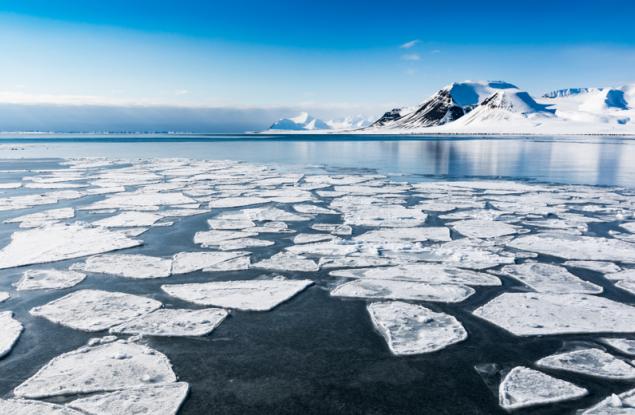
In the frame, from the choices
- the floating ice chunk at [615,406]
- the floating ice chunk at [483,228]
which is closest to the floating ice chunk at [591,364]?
the floating ice chunk at [615,406]

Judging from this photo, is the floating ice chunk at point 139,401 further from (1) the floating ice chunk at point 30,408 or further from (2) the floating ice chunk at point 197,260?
(2) the floating ice chunk at point 197,260

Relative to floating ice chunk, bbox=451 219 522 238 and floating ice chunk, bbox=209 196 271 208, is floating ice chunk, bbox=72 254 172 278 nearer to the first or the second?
floating ice chunk, bbox=209 196 271 208

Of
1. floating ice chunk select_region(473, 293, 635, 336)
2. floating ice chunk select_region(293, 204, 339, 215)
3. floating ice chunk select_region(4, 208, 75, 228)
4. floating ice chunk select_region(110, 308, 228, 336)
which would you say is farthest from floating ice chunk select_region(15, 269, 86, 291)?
floating ice chunk select_region(293, 204, 339, 215)

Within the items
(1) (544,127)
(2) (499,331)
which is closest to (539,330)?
(2) (499,331)

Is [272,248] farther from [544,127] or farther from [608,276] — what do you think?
[544,127]

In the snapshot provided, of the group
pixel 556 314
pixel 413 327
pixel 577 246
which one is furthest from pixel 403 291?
pixel 577 246

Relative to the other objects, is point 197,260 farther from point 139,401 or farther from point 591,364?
point 591,364

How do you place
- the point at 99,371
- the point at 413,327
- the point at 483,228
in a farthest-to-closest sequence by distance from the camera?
the point at 483,228, the point at 413,327, the point at 99,371
